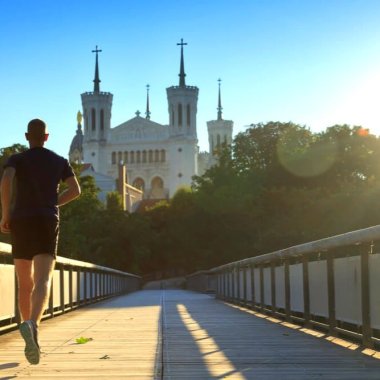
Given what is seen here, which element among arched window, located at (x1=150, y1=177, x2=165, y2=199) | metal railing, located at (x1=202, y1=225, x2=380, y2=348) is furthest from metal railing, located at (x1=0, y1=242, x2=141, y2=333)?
arched window, located at (x1=150, y1=177, x2=165, y2=199)

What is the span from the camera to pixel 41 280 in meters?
5.95

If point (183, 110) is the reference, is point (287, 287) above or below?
below

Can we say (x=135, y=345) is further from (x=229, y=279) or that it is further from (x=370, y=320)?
(x=229, y=279)

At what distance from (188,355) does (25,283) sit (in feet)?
5.25

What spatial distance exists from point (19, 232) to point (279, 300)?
20.6ft

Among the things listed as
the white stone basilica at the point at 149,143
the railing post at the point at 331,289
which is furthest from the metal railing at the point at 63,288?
the white stone basilica at the point at 149,143

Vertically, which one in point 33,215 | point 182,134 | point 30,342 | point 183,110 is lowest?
point 30,342

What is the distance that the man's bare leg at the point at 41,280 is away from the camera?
5844mm

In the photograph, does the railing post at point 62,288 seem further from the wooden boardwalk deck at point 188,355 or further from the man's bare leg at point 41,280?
the man's bare leg at point 41,280

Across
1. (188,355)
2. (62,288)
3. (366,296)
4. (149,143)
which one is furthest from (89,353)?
(149,143)

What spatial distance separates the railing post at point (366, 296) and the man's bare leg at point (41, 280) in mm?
2761

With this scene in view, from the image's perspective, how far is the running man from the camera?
5.98 m

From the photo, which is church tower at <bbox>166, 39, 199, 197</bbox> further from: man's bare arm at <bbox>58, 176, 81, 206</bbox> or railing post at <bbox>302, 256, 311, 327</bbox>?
man's bare arm at <bbox>58, 176, 81, 206</bbox>

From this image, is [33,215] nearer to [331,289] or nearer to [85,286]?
[331,289]
